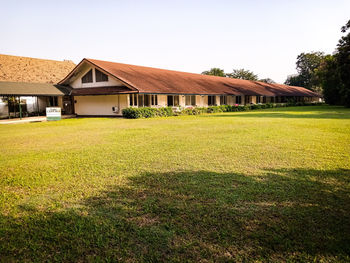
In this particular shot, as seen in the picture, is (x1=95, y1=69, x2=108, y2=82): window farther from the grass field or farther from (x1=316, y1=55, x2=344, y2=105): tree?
(x1=316, y1=55, x2=344, y2=105): tree

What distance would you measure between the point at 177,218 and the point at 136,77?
23.2 metres

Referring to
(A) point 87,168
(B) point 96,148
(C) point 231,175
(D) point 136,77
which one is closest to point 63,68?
(D) point 136,77

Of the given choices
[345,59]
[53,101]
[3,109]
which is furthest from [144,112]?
[345,59]

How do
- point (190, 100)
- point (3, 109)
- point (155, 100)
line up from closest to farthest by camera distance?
point (3, 109) → point (155, 100) → point (190, 100)

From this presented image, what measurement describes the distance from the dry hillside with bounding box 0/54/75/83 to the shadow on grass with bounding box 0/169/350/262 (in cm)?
2813

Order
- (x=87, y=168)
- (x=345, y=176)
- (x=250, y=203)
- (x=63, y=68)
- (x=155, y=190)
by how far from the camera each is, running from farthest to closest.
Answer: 1. (x=63, y=68)
2. (x=87, y=168)
3. (x=345, y=176)
4. (x=155, y=190)
5. (x=250, y=203)

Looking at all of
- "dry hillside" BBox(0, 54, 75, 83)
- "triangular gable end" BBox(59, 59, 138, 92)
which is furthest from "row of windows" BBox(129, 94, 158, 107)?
"dry hillside" BBox(0, 54, 75, 83)

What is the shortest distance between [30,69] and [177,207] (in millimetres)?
31434

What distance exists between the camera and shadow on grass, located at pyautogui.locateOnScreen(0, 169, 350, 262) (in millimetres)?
2656

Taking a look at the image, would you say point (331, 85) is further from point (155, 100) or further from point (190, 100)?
point (155, 100)

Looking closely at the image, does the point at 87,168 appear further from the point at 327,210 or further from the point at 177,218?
the point at 327,210

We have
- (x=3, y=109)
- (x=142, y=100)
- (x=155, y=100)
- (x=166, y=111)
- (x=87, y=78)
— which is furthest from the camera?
(x=87, y=78)

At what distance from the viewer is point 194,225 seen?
10.5ft

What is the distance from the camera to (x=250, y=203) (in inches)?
149
